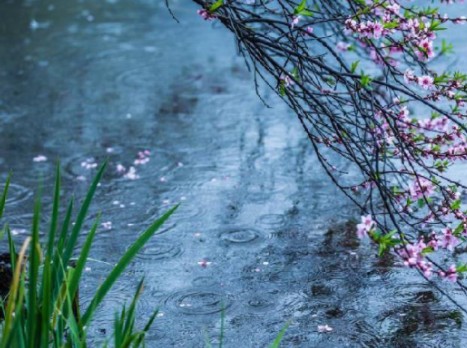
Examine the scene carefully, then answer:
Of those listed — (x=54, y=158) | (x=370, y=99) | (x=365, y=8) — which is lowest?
(x=54, y=158)

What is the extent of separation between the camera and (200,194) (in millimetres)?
5598

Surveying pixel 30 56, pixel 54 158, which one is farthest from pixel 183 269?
pixel 30 56

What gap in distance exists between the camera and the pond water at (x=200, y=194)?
3.92 m

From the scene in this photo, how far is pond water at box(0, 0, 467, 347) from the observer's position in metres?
3.92

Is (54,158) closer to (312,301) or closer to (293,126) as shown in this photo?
(293,126)

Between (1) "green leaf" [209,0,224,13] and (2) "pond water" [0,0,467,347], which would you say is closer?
(1) "green leaf" [209,0,224,13]

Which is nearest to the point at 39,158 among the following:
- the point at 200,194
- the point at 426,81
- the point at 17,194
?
the point at 17,194

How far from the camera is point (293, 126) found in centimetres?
689

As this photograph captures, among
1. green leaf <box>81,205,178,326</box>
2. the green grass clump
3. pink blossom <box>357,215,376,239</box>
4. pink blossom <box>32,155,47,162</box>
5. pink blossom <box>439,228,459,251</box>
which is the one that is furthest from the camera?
pink blossom <box>32,155,47,162</box>

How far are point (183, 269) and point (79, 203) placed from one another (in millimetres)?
1329

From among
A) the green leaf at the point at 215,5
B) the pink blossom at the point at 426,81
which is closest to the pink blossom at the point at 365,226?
the pink blossom at the point at 426,81

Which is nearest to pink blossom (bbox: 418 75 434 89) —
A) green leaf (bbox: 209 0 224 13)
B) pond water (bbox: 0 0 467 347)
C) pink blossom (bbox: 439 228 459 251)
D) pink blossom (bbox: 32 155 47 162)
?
pink blossom (bbox: 439 228 459 251)

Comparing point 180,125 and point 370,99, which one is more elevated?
point 370,99

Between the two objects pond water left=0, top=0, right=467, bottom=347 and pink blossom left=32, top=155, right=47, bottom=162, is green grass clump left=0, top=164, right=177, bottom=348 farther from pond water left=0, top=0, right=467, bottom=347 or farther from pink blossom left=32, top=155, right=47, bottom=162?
pink blossom left=32, top=155, right=47, bottom=162
